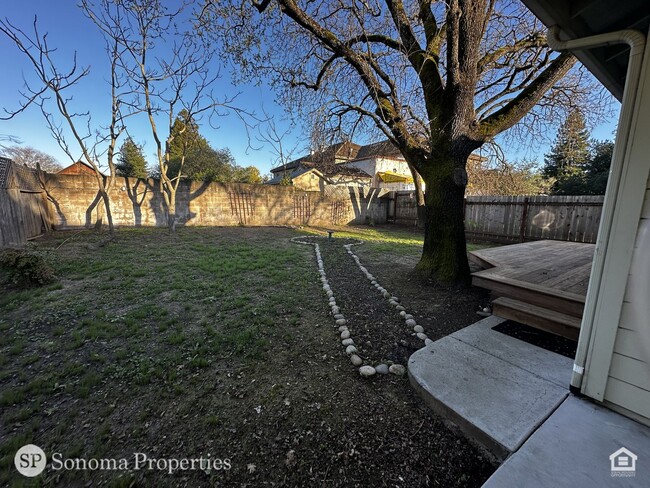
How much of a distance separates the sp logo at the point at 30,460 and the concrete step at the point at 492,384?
1.99 meters

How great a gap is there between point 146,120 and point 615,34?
896 centimetres

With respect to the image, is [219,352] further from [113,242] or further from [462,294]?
[113,242]

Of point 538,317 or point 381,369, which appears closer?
point 381,369

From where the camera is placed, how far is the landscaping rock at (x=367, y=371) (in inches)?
71.2

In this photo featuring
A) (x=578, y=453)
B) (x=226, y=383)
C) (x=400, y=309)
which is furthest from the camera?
(x=400, y=309)

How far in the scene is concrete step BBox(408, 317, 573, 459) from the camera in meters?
1.31

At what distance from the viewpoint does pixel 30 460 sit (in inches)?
48.6

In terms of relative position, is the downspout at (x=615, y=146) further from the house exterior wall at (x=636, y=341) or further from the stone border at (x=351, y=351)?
the stone border at (x=351, y=351)

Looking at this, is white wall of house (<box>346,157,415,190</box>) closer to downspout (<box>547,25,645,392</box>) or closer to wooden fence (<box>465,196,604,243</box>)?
wooden fence (<box>465,196,604,243</box>)

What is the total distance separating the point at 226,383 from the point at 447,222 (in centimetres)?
309

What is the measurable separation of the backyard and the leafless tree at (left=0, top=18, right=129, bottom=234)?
4.33 metres

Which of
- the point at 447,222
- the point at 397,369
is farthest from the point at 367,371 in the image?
the point at 447,222

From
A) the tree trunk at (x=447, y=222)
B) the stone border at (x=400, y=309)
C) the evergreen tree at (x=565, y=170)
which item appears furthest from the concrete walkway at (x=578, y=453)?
the evergreen tree at (x=565, y=170)

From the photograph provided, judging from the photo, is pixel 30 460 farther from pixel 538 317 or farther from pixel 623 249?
pixel 538 317
